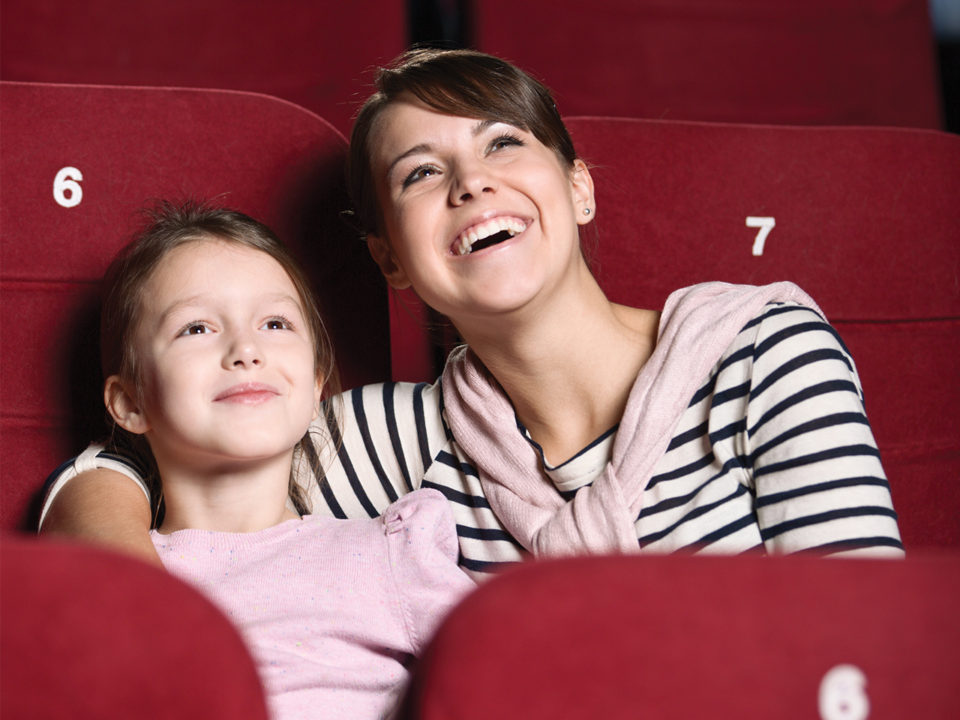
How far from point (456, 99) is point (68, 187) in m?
0.35

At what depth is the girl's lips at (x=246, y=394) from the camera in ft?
2.31

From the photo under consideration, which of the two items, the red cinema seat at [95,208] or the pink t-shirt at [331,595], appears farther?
the red cinema seat at [95,208]

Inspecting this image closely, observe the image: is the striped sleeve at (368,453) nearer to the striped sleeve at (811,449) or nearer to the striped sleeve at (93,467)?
the striped sleeve at (93,467)

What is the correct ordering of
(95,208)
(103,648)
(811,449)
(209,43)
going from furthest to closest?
(209,43)
(95,208)
(811,449)
(103,648)

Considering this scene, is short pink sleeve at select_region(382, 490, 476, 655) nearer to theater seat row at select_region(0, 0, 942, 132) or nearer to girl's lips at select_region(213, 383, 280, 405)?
girl's lips at select_region(213, 383, 280, 405)

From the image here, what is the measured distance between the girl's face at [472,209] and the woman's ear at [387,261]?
0.03m

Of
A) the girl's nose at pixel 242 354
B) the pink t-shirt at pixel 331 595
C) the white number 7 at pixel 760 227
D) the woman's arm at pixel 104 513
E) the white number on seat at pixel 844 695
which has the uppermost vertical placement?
the white number 7 at pixel 760 227

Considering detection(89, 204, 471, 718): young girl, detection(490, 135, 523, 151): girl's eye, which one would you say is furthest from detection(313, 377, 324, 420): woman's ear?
detection(490, 135, 523, 151): girl's eye

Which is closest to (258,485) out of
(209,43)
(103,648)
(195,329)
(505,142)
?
(195,329)

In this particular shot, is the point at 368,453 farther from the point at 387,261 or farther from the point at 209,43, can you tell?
the point at 209,43

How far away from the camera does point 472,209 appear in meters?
0.75

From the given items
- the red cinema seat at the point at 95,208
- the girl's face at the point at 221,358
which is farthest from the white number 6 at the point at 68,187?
the girl's face at the point at 221,358

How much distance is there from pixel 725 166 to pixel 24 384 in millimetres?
674

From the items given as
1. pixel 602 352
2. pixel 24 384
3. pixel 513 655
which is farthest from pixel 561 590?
pixel 24 384
